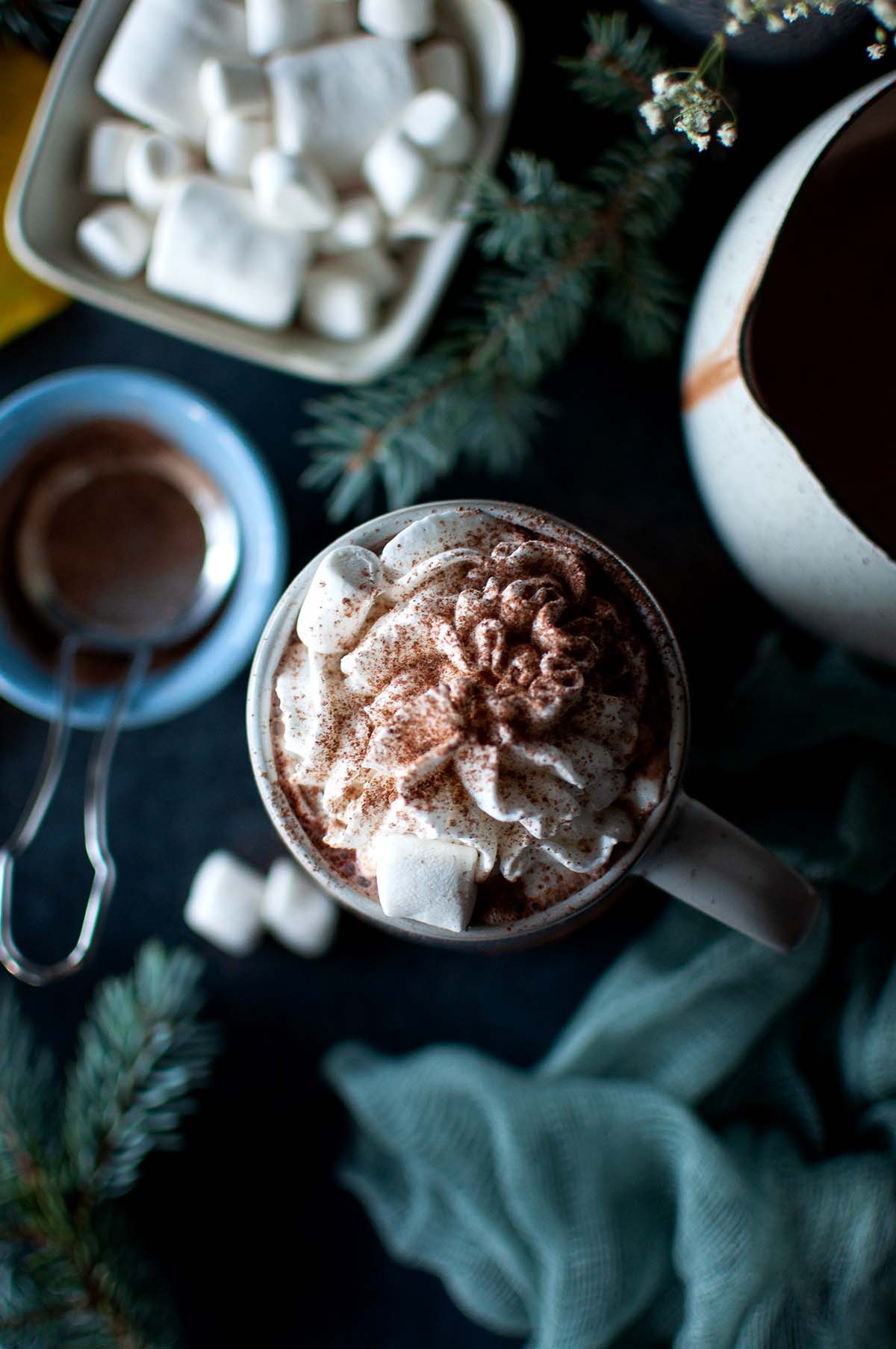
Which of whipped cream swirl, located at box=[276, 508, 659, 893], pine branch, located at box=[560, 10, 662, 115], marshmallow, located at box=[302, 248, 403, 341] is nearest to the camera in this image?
whipped cream swirl, located at box=[276, 508, 659, 893]

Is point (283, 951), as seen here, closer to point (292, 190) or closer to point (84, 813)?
point (84, 813)

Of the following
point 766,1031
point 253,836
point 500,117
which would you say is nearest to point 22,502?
point 253,836

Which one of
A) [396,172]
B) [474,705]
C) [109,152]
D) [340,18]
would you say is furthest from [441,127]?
[474,705]

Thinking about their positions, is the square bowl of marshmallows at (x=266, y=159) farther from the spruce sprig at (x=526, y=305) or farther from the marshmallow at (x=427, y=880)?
the marshmallow at (x=427, y=880)

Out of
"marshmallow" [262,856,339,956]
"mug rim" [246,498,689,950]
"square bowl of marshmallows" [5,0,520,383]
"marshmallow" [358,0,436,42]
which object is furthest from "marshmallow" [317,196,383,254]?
Result: "marshmallow" [262,856,339,956]

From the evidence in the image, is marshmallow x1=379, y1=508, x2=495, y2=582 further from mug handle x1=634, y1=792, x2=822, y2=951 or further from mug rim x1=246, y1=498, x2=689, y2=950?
mug handle x1=634, y1=792, x2=822, y2=951

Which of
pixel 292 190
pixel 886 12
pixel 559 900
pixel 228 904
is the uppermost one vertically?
pixel 886 12

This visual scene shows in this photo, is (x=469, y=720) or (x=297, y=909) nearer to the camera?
(x=469, y=720)
